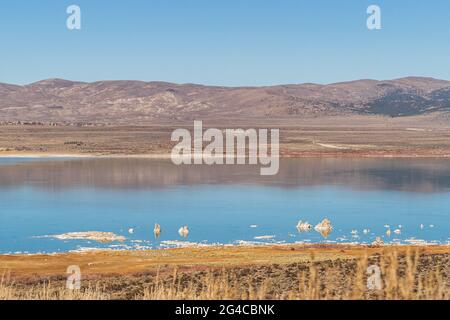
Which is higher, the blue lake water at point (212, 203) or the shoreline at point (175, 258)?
the shoreline at point (175, 258)

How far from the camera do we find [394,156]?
8481 cm

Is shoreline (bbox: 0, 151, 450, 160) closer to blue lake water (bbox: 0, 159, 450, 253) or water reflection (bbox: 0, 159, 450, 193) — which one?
water reflection (bbox: 0, 159, 450, 193)

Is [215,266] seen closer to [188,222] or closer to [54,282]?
[54,282]

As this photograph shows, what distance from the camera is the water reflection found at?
5316 cm

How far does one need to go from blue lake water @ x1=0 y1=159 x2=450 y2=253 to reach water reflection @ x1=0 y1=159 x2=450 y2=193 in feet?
0.30

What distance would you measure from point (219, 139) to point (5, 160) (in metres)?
42.9

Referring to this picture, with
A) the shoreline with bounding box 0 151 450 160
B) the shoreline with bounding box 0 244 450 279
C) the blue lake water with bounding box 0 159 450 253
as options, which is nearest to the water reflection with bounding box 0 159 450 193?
the blue lake water with bounding box 0 159 450 253

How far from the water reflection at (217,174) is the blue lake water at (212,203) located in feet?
0.30

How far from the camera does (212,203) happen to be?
4259 cm

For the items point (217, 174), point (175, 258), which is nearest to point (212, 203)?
point (175, 258)

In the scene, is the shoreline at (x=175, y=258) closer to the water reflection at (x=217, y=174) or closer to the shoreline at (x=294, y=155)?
the water reflection at (x=217, y=174)

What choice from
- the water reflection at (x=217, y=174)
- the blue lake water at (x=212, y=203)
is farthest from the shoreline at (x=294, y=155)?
the blue lake water at (x=212, y=203)

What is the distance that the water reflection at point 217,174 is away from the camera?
53.2 meters

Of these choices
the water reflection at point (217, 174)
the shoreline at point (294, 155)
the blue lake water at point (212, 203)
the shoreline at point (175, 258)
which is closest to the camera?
the shoreline at point (175, 258)
